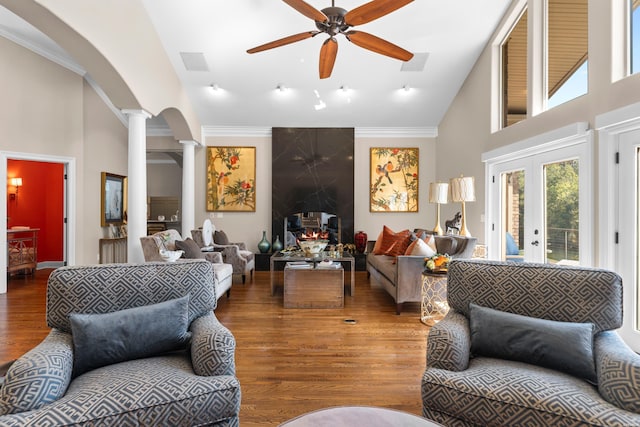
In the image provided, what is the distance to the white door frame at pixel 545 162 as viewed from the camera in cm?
316

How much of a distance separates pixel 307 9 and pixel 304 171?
433cm

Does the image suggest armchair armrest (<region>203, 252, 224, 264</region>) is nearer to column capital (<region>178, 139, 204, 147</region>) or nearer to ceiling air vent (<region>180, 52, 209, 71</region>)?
column capital (<region>178, 139, 204, 147</region>)

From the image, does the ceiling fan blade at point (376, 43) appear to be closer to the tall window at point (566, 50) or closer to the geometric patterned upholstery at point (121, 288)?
A: the tall window at point (566, 50)

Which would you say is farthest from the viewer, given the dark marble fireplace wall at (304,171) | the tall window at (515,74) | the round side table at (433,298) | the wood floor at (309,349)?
the dark marble fireplace wall at (304,171)

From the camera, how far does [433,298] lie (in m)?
3.89

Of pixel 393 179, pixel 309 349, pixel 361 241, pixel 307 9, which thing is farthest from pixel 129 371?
pixel 393 179

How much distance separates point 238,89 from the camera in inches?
233

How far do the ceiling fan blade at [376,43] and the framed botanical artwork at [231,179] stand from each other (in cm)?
421

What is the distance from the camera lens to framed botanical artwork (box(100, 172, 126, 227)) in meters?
6.30

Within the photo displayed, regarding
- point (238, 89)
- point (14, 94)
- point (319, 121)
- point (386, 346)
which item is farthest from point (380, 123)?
point (14, 94)

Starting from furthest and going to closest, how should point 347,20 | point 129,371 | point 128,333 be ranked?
1. point 347,20
2. point 128,333
3. point 129,371

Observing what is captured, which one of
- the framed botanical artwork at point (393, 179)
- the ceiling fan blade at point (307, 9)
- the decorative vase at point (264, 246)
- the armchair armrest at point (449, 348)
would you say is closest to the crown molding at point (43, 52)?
the decorative vase at point (264, 246)

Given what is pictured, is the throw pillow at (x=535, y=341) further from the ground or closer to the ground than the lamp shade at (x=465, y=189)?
closer to the ground

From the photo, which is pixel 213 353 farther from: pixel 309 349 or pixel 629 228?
pixel 629 228
